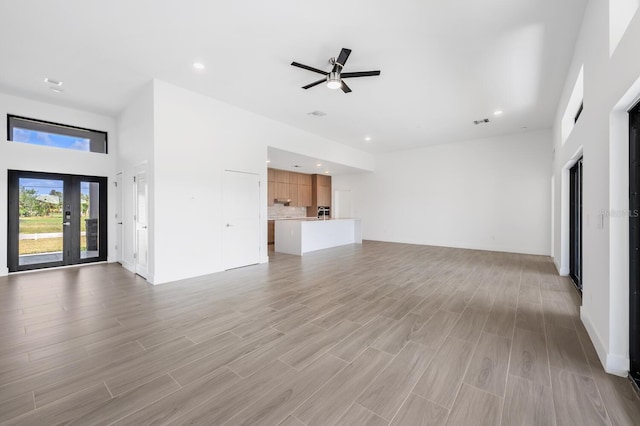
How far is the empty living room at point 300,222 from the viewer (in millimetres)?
1870

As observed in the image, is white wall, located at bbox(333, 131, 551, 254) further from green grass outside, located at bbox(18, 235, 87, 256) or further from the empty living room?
green grass outside, located at bbox(18, 235, 87, 256)

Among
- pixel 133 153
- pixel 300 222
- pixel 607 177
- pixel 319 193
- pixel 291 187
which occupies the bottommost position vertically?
pixel 300 222

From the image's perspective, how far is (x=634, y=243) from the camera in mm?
1919

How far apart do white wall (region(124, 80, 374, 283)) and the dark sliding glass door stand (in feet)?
17.6

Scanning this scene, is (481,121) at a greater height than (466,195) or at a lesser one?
greater

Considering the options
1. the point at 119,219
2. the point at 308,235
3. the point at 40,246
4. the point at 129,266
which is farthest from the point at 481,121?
the point at 40,246

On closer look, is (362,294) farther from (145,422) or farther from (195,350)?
(145,422)

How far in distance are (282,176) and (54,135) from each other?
639 centimetres

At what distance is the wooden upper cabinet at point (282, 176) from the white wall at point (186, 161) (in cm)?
436

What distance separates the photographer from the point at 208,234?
5.11 m

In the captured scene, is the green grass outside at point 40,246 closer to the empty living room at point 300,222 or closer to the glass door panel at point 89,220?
the empty living room at point 300,222

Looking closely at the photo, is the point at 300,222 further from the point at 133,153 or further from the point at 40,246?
the point at 40,246

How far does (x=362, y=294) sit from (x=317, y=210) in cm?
785

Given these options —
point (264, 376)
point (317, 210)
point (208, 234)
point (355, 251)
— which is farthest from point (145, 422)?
point (317, 210)
